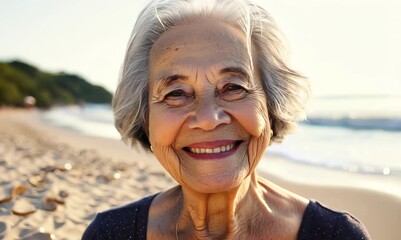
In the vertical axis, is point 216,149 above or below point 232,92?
below

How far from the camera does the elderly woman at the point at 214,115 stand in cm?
195

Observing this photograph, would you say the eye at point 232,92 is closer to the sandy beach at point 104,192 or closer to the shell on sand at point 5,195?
the sandy beach at point 104,192

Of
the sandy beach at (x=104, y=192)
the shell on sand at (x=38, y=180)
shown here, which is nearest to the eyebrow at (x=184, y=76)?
the sandy beach at (x=104, y=192)

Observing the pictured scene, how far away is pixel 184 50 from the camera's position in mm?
1979

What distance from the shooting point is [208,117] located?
1.90 m

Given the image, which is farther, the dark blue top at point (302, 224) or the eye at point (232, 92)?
the dark blue top at point (302, 224)

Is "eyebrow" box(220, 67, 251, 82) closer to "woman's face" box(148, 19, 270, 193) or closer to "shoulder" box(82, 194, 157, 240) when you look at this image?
"woman's face" box(148, 19, 270, 193)

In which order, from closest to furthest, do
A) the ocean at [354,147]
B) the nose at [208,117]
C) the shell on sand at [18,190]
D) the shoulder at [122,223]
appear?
the nose at [208,117] → the shoulder at [122,223] → the shell on sand at [18,190] → the ocean at [354,147]

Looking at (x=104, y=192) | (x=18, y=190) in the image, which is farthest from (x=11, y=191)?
(x=104, y=192)

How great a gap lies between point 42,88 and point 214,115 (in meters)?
65.7

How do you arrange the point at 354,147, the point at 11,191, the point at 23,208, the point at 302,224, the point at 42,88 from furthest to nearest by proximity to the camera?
the point at 42,88, the point at 354,147, the point at 11,191, the point at 23,208, the point at 302,224

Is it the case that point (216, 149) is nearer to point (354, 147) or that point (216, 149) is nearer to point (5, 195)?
point (5, 195)

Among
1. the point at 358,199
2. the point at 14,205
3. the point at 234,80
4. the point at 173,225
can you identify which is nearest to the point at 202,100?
the point at 234,80

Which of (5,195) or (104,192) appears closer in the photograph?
(5,195)
